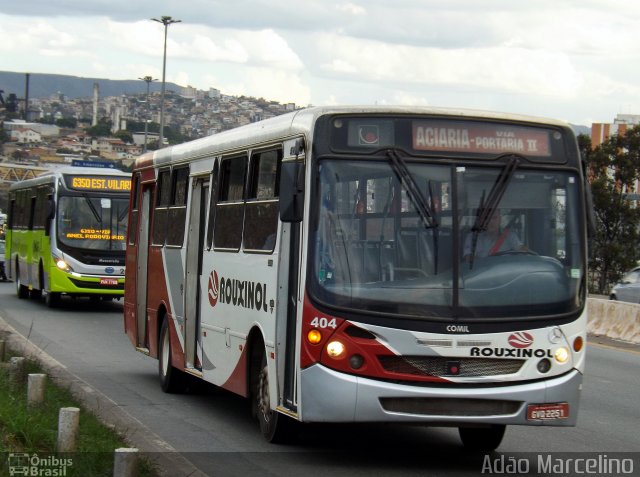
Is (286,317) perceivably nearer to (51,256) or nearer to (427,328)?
(427,328)

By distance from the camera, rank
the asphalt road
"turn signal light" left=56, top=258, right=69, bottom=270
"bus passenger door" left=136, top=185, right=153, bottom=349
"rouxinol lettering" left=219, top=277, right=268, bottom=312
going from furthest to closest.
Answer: "turn signal light" left=56, top=258, right=69, bottom=270, "bus passenger door" left=136, top=185, right=153, bottom=349, "rouxinol lettering" left=219, top=277, right=268, bottom=312, the asphalt road

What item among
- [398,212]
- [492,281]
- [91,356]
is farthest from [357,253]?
[91,356]

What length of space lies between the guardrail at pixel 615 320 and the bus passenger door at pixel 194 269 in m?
12.4

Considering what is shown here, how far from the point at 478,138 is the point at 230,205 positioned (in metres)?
2.98

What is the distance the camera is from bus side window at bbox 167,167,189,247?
43.9ft

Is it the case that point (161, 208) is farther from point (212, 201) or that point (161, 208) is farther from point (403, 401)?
point (403, 401)

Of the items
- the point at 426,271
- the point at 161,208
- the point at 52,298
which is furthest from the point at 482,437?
the point at 52,298

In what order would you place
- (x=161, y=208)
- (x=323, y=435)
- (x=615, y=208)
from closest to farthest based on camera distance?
(x=323, y=435)
(x=161, y=208)
(x=615, y=208)

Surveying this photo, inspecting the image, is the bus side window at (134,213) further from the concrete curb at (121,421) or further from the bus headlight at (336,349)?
the bus headlight at (336,349)

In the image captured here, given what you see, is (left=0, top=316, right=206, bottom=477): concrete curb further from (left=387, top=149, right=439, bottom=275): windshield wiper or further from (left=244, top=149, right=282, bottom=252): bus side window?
(left=387, top=149, right=439, bottom=275): windshield wiper

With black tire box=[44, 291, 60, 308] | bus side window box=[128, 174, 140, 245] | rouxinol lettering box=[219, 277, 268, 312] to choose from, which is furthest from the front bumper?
black tire box=[44, 291, 60, 308]

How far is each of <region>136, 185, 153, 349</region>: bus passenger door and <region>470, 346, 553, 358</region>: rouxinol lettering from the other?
7.09 metres

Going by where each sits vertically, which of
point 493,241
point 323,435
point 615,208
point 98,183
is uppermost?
point 615,208
